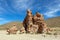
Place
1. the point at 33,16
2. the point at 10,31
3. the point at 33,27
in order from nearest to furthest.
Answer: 1. the point at 10,31
2. the point at 33,27
3. the point at 33,16

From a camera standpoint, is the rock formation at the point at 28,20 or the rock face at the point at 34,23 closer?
the rock face at the point at 34,23

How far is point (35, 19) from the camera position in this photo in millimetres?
33500

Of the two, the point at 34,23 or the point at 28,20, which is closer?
the point at 34,23

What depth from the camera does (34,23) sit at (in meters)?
33.4

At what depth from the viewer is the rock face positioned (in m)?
32.2

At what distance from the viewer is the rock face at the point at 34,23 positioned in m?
32.2

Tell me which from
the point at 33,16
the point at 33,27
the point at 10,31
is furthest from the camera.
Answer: the point at 33,16

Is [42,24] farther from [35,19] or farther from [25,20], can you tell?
[25,20]

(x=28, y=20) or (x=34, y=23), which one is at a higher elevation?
(x=28, y=20)

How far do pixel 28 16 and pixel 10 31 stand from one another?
608cm

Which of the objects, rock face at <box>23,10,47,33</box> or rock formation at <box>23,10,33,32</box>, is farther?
rock formation at <box>23,10,33,32</box>

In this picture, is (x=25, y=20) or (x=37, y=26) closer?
(x=37, y=26)

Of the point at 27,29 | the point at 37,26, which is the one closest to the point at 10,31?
the point at 27,29

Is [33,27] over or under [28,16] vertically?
under
